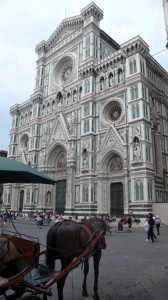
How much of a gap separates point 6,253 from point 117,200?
82.7 ft

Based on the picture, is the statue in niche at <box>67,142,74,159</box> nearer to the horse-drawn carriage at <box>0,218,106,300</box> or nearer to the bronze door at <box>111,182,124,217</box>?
the bronze door at <box>111,182,124,217</box>

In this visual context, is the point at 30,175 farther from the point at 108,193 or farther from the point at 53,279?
the point at 108,193

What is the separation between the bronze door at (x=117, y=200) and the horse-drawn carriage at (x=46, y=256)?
22158mm

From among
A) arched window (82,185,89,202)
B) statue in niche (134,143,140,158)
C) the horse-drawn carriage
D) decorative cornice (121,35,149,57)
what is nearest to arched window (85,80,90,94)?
decorative cornice (121,35,149,57)

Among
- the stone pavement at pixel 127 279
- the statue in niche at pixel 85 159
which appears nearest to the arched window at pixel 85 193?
the statue in niche at pixel 85 159

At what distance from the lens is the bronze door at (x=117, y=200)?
27639mm

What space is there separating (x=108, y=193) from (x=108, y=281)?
75.1 ft

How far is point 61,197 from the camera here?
1359 inches

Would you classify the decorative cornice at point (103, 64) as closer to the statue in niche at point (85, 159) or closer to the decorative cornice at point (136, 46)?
the decorative cornice at point (136, 46)

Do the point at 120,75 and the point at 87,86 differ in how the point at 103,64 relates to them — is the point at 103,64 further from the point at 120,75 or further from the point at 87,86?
the point at 87,86

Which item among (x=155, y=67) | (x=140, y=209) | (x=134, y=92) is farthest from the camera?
(x=155, y=67)

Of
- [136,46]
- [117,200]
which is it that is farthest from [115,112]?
[117,200]

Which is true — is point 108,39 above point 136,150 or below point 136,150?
above

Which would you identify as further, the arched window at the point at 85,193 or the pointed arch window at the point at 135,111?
the arched window at the point at 85,193
